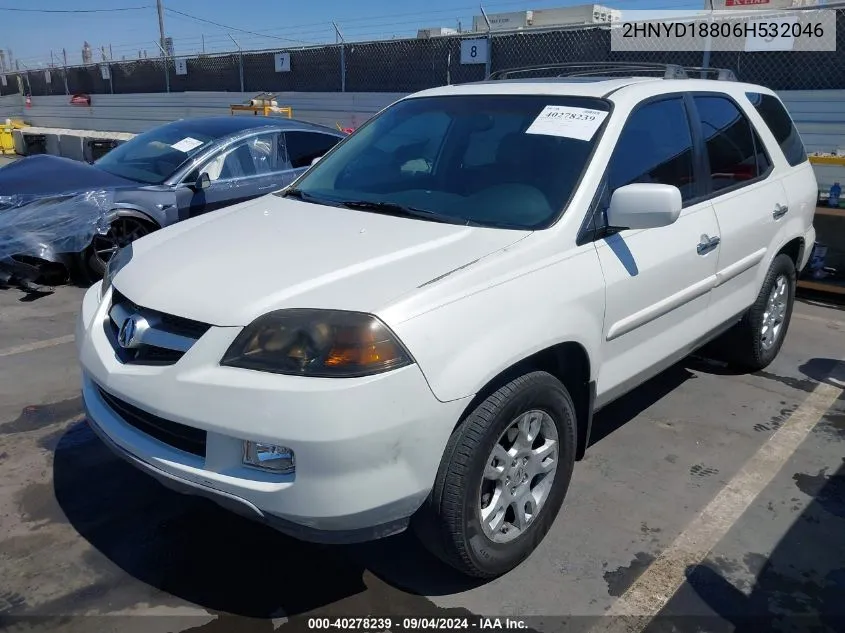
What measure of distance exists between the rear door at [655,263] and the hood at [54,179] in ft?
16.5

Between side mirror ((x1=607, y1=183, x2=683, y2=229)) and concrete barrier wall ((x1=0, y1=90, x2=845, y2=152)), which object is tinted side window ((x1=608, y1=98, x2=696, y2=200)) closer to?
side mirror ((x1=607, y1=183, x2=683, y2=229))

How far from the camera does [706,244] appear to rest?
3.59m

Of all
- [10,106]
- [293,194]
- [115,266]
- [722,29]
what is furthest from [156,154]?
[10,106]

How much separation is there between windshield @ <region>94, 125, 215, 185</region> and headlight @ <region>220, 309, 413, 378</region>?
5.06 metres

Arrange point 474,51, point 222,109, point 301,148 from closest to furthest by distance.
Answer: point 301,148
point 474,51
point 222,109

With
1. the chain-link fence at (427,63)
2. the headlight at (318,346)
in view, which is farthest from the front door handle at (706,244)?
the chain-link fence at (427,63)

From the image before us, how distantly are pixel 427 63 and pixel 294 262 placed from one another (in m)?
13.6

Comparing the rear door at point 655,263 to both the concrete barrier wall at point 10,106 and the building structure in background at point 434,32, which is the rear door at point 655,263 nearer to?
the building structure in background at point 434,32

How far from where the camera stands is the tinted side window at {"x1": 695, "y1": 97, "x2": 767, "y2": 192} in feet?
12.7

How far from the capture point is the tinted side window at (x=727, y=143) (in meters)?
3.87

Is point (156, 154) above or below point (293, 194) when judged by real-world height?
below

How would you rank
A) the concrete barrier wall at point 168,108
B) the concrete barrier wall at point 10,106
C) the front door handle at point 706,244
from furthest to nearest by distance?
1. the concrete barrier wall at point 10,106
2. the concrete barrier wall at point 168,108
3. the front door handle at point 706,244

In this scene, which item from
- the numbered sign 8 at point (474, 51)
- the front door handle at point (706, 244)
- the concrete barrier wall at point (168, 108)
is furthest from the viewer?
the concrete barrier wall at point (168, 108)

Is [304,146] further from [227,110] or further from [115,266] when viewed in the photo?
[227,110]
